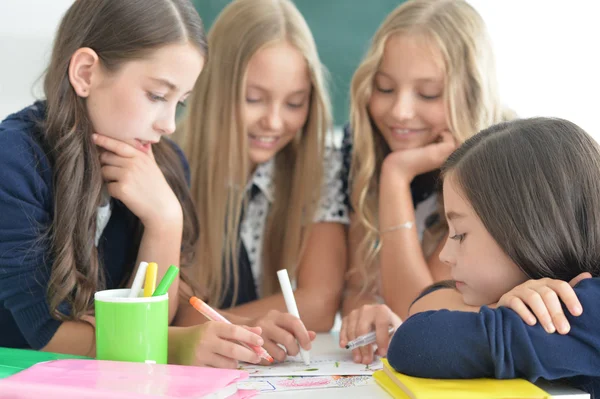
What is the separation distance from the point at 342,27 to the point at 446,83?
41.6 inches

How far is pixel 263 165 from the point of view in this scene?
1691 mm

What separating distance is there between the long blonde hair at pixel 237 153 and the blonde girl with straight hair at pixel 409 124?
10cm

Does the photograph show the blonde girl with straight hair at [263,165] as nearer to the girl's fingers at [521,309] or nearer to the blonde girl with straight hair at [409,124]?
the blonde girl with straight hair at [409,124]

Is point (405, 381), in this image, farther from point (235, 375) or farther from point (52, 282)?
point (52, 282)

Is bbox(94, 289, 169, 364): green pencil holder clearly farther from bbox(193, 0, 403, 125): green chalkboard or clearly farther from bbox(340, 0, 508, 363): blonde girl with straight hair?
bbox(193, 0, 403, 125): green chalkboard

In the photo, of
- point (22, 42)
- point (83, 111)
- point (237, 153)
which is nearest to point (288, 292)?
point (83, 111)

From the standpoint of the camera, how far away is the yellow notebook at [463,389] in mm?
712

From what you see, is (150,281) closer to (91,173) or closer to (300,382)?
(300,382)

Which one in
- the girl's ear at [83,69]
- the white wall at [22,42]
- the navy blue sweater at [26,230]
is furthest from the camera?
the white wall at [22,42]

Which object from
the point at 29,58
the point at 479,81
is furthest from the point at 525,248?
the point at 29,58

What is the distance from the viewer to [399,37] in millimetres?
1552

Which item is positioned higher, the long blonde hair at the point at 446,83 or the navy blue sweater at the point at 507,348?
the long blonde hair at the point at 446,83

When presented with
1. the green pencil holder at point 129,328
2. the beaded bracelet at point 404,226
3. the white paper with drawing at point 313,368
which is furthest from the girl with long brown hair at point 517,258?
the beaded bracelet at point 404,226

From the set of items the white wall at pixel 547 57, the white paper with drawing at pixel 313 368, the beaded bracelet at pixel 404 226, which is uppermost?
the white wall at pixel 547 57
